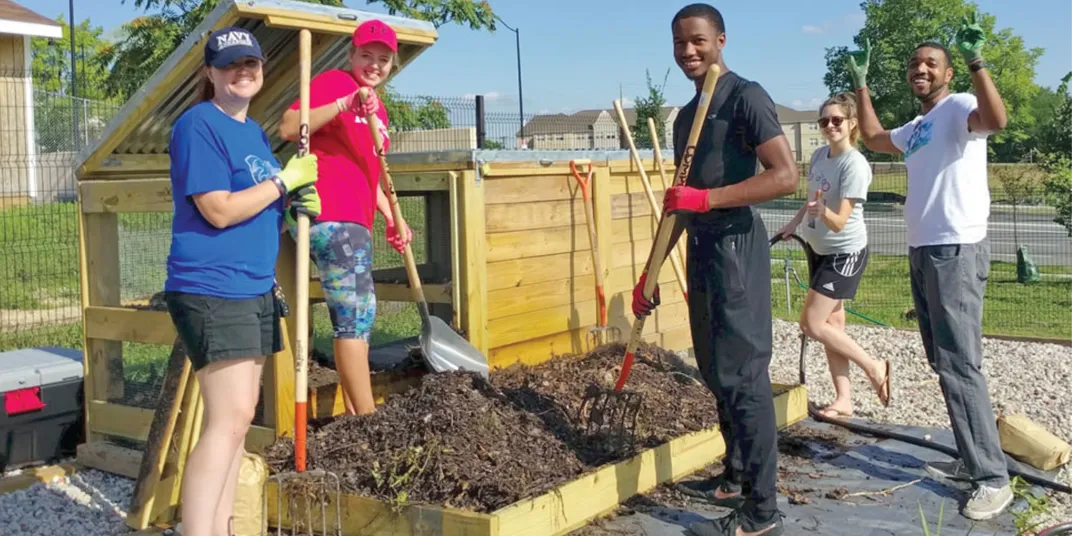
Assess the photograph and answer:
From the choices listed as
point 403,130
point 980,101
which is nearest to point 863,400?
point 980,101

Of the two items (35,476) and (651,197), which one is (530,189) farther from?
(35,476)

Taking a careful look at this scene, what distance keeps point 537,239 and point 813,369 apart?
2.87 metres

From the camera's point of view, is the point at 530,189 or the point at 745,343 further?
the point at 530,189

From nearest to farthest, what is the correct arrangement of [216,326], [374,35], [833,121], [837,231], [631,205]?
[216,326] < [374,35] < [837,231] < [833,121] < [631,205]

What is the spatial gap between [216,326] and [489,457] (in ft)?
4.33

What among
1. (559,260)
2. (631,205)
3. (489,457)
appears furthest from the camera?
(631,205)

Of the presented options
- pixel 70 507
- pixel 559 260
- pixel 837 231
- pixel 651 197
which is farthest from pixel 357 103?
pixel 651 197

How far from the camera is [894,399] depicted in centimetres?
635

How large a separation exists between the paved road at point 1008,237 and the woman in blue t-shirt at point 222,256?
42.3ft

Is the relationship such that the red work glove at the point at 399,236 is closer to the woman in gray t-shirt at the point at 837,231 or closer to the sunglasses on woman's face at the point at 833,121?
the woman in gray t-shirt at the point at 837,231

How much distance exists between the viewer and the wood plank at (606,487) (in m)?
3.48

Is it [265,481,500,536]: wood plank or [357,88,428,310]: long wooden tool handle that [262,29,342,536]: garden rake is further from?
[357,88,428,310]: long wooden tool handle

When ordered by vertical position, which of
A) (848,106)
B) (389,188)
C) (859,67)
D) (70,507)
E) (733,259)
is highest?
(859,67)

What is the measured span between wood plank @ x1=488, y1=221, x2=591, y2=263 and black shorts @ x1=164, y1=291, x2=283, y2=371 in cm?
224
